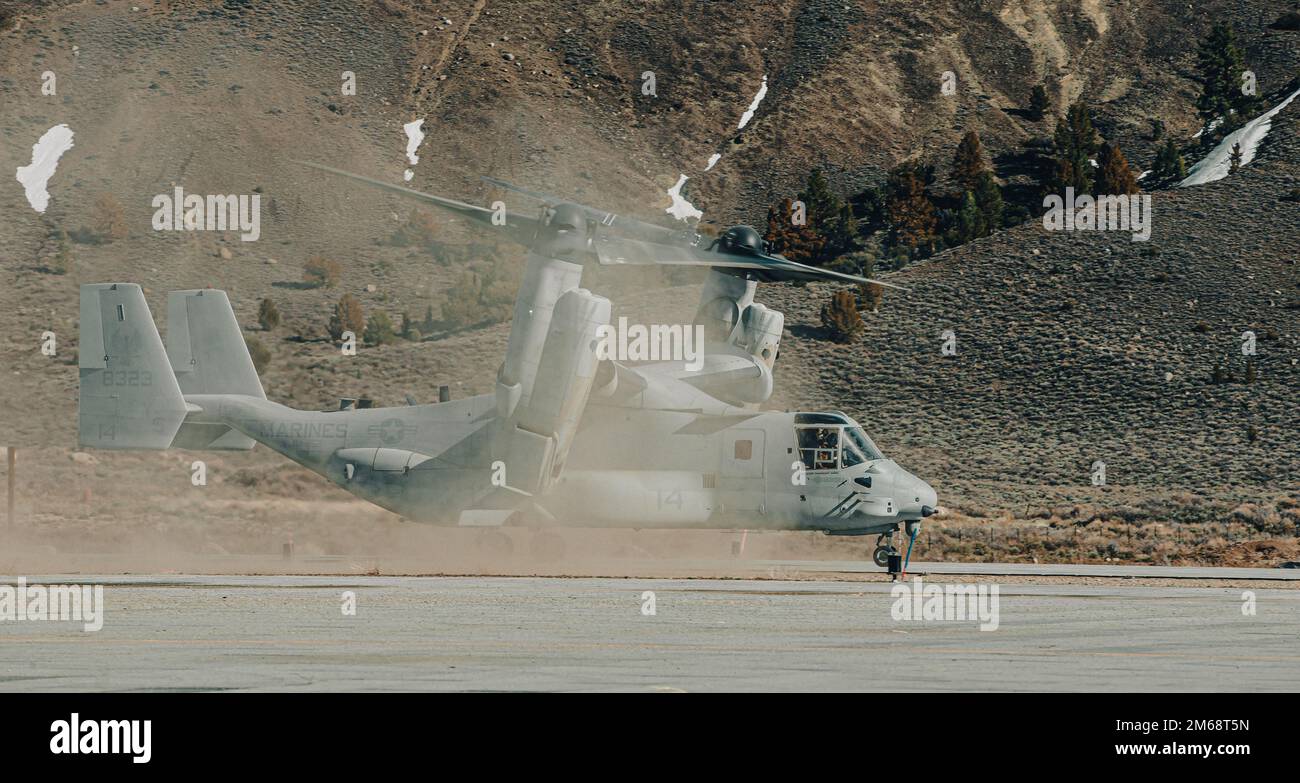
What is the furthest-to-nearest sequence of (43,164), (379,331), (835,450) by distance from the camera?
(43,164) → (379,331) → (835,450)

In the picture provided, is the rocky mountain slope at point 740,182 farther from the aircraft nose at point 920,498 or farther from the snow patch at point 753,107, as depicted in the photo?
the aircraft nose at point 920,498

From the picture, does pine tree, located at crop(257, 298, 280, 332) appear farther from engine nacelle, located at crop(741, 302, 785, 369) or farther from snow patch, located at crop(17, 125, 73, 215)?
engine nacelle, located at crop(741, 302, 785, 369)

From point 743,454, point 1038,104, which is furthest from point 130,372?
point 1038,104

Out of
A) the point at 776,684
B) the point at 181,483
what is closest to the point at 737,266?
the point at 776,684

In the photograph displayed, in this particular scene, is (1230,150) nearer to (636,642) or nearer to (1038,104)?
(1038,104)

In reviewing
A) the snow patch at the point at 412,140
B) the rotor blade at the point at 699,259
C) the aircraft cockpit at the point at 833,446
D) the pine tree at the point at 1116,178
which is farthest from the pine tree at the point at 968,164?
the aircraft cockpit at the point at 833,446

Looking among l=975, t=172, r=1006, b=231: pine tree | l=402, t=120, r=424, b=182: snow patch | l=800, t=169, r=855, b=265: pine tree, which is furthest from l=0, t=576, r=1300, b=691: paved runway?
l=402, t=120, r=424, b=182: snow patch

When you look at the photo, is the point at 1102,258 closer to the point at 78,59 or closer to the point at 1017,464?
the point at 1017,464
